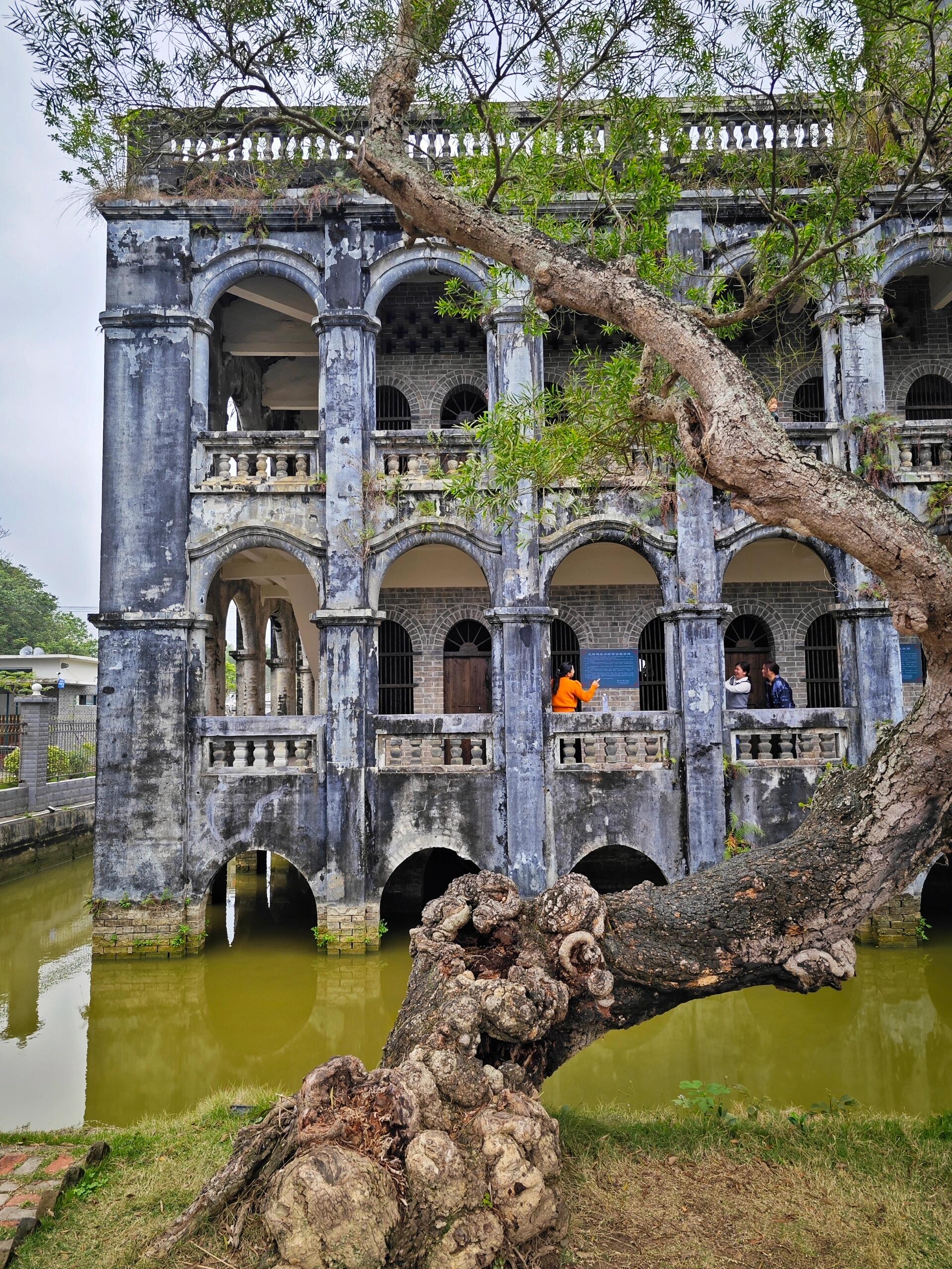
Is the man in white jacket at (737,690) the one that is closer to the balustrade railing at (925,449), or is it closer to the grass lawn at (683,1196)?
the balustrade railing at (925,449)

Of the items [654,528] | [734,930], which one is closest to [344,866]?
[654,528]

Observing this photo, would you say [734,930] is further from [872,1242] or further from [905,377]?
[905,377]

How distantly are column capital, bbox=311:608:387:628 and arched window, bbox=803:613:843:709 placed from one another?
7.17m

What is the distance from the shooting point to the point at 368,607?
11031 millimetres

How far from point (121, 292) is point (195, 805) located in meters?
6.75

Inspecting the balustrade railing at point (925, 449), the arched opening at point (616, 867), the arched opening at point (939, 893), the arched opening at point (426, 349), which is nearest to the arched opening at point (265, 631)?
the arched opening at point (426, 349)

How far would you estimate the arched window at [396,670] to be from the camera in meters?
13.9

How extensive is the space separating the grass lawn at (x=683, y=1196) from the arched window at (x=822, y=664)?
9001 millimetres

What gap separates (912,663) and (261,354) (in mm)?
11098

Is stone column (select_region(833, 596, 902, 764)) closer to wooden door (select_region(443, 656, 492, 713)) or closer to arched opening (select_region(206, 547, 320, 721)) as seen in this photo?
wooden door (select_region(443, 656, 492, 713))

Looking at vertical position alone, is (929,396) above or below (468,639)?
above

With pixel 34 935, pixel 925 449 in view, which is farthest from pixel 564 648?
pixel 34 935

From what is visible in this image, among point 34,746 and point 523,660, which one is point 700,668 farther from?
point 34,746

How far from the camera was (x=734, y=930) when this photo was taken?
430 cm
